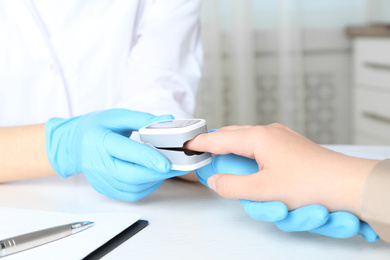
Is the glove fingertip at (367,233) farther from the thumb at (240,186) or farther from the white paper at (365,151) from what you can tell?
the white paper at (365,151)

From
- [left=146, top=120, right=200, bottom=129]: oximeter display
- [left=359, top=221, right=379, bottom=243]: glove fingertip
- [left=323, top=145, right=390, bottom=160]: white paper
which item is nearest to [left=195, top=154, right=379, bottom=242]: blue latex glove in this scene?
[left=359, top=221, right=379, bottom=243]: glove fingertip

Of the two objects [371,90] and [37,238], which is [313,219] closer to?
[37,238]

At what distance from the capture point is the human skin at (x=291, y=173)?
1.65ft

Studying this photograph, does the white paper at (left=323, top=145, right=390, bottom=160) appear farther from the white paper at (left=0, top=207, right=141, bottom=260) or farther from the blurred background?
the blurred background

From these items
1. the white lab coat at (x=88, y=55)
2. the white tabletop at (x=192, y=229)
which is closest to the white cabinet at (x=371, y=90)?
the white lab coat at (x=88, y=55)

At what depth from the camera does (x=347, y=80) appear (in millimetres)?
2428

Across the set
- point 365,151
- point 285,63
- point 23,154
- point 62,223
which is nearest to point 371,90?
point 285,63

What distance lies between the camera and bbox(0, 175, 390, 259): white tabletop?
481mm

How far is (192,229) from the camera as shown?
Result: 1.79ft

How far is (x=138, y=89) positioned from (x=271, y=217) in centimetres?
61

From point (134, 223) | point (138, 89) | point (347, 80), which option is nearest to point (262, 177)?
point (134, 223)

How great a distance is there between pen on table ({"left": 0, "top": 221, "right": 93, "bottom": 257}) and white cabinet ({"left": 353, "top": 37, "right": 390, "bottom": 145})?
72.6 inches

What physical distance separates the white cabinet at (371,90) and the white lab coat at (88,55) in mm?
1247

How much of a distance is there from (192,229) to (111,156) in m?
0.18
